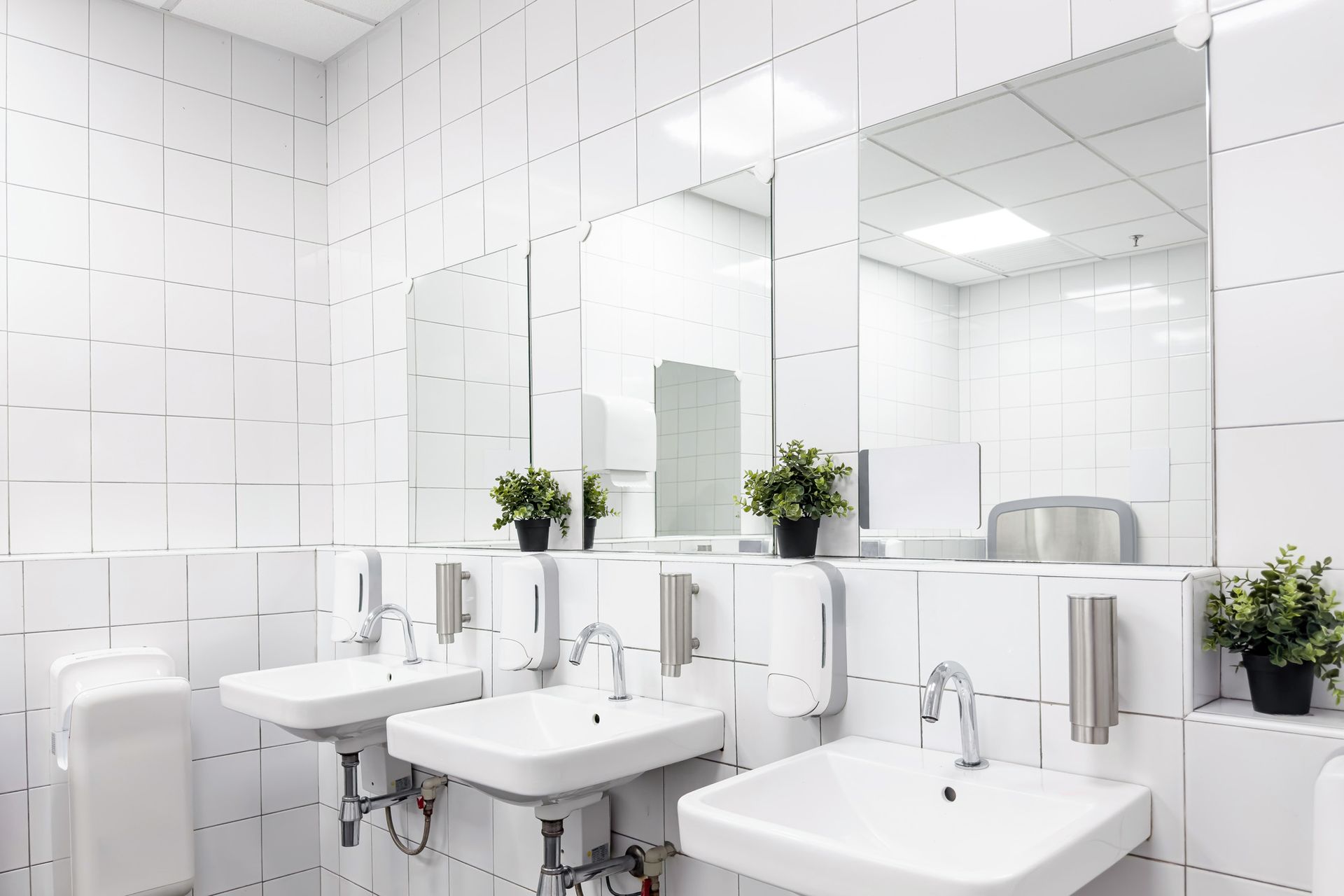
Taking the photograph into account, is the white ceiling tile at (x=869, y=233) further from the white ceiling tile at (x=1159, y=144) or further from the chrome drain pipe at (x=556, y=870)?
the chrome drain pipe at (x=556, y=870)

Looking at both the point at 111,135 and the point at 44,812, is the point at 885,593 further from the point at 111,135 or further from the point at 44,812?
the point at 111,135

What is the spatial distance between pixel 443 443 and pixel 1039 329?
1.80 metres

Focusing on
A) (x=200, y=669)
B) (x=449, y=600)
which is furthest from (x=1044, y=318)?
(x=200, y=669)

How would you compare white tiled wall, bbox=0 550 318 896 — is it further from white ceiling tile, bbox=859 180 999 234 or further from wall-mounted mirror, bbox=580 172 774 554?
white ceiling tile, bbox=859 180 999 234

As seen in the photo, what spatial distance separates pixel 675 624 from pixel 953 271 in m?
0.87

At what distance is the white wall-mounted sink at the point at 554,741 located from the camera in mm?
1706

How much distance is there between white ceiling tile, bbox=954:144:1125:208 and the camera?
162cm

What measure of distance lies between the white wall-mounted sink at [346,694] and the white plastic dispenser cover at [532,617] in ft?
0.99

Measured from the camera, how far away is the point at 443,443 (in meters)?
2.89

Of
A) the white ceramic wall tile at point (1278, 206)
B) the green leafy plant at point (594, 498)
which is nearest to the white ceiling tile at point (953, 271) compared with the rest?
the white ceramic wall tile at point (1278, 206)

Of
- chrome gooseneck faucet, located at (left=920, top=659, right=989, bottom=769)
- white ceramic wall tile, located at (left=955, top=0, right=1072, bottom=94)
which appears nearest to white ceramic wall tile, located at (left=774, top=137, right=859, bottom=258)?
white ceramic wall tile, located at (left=955, top=0, right=1072, bottom=94)

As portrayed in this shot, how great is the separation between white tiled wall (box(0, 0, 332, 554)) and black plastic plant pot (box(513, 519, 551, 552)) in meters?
1.20

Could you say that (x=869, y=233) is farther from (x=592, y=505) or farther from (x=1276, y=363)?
(x=592, y=505)

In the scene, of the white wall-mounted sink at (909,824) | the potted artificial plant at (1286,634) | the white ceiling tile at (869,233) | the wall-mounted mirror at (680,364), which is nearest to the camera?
the white wall-mounted sink at (909,824)
